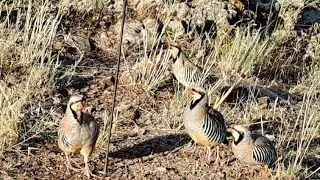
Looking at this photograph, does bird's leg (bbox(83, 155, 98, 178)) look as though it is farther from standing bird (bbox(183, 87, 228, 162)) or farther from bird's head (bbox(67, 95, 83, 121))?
standing bird (bbox(183, 87, 228, 162))

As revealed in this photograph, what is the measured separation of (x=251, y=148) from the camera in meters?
5.57

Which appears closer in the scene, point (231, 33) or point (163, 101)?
point (163, 101)

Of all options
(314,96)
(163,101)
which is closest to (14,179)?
(163,101)

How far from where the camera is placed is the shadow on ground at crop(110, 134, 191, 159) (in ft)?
19.6

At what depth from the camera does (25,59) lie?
7012 mm

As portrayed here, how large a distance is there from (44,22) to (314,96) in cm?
313

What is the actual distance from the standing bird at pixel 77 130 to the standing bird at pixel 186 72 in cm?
188

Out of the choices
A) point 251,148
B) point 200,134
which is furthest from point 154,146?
point 251,148

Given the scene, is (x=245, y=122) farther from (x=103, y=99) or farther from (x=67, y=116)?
(x=67, y=116)

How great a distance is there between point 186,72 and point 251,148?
1.66m

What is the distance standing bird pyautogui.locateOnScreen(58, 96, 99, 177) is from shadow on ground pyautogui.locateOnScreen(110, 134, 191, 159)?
643mm

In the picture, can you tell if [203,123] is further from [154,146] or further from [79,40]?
[79,40]

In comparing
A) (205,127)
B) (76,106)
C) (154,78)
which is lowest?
(154,78)

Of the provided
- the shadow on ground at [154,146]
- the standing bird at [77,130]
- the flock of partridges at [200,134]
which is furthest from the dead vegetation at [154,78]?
the standing bird at [77,130]
